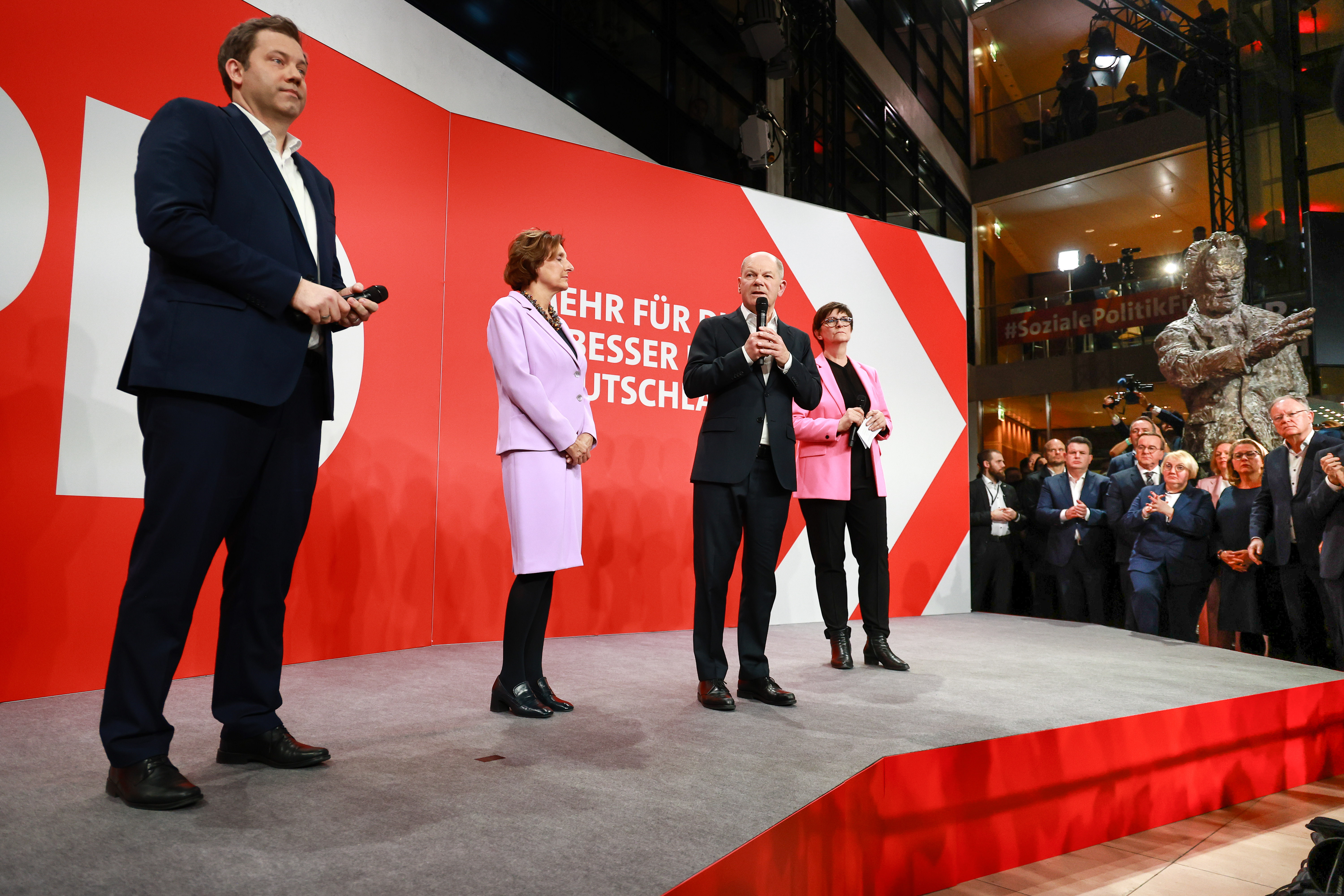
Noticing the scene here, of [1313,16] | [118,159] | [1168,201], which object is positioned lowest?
[118,159]

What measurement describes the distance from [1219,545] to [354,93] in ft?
16.5

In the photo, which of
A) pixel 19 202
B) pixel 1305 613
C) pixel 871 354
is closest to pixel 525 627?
pixel 19 202

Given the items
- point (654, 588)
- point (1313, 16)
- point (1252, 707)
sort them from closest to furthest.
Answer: point (1252, 707) < point (654, 588) < point (1313, 16)

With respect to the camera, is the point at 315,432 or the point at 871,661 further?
the point at 871,661

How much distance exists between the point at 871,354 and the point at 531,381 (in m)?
3.44

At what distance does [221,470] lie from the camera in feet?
5.33

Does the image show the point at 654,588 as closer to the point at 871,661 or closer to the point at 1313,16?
the point at 871,661

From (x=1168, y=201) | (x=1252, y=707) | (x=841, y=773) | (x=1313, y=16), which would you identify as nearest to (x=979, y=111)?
(x=1168, y=201)

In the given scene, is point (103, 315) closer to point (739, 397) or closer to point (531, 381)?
point (531, 381)

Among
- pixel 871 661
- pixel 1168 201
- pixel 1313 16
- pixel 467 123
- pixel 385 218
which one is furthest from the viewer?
pixel 1168 201

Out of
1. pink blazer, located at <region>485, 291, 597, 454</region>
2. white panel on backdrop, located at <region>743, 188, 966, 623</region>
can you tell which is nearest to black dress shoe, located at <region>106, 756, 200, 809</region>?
pink blazer, located at <region>485, 291, 597, 454</region>

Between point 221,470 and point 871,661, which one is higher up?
point 221,470

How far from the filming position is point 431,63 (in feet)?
15.7

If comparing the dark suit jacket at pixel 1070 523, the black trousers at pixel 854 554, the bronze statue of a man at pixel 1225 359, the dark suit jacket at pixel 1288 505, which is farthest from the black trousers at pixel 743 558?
the bronze statue of a man at pixel 1225 359
